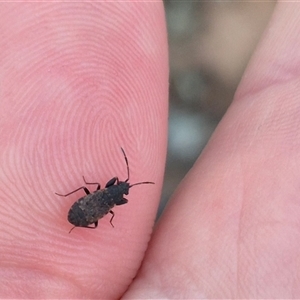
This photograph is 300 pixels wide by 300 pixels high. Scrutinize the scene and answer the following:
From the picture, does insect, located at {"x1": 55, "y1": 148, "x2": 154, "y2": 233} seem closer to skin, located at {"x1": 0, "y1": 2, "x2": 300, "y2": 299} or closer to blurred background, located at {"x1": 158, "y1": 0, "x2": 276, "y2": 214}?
skin, located at {"x1": 0, "y1": 2, "x2": 300, "y2": 299}

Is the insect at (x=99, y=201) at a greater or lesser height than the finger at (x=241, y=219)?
greater

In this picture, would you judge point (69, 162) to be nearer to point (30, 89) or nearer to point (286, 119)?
point (30, 89)

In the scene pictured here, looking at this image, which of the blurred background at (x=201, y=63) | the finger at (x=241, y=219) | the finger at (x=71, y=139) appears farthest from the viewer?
the blurred background at (x=201, y=63)

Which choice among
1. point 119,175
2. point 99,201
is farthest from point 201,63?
point 99,201

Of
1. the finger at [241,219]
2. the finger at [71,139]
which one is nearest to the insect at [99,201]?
the finger at [71,139]

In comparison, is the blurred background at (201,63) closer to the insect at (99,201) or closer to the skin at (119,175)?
the skin at (119,175)
